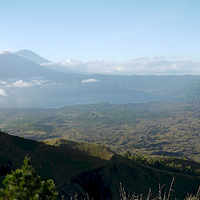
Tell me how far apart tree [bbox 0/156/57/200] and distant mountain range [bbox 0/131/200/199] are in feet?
72.7

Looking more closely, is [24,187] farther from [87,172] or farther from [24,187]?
[87,172]

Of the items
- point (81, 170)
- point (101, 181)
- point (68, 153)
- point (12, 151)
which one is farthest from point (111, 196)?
point (12, 151)

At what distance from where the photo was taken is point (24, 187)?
54.3 ft

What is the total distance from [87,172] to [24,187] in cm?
3120

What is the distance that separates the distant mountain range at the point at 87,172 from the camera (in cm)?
4199

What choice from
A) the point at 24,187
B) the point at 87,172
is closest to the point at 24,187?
the point at 24,187

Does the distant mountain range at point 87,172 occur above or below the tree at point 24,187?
below

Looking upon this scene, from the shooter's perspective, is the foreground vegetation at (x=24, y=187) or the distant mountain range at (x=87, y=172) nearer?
the foreground vegetation at (x=24, y=187)

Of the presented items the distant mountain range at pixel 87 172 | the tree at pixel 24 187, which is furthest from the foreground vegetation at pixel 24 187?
the distant mountain range at pixel 87 172

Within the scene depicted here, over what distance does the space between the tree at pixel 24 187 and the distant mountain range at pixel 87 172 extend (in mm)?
22169

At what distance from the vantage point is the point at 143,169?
5994 centimetres

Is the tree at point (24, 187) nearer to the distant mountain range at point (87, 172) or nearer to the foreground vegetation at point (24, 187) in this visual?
the foreground vegetation at point (24, 187)

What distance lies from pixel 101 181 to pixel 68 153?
41.7 feet

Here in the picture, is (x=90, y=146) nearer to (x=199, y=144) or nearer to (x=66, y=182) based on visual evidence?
(x=66, y=182)
